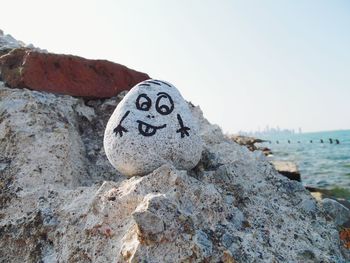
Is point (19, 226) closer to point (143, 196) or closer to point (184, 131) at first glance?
point (143, 196)

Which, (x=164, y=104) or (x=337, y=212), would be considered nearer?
(x=164, y=104)

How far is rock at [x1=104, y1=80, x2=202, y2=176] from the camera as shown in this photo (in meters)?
4.10

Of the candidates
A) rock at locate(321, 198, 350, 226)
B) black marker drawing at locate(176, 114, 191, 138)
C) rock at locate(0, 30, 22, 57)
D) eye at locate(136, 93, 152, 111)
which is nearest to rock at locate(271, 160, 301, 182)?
rock at locate(321, 198, 350, 226)

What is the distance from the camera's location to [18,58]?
6.65m

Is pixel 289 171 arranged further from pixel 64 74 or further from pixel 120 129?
pixel 120 129

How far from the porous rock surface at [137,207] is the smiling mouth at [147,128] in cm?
49

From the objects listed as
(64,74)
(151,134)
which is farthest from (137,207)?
(64,74)

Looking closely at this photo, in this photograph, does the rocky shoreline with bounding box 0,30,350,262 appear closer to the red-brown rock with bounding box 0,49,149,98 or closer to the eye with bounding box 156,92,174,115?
the red-brown rock with bounding box 0,49,149,98

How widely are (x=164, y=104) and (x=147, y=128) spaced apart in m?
0.42

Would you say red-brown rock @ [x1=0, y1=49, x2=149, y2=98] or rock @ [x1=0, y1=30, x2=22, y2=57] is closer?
red-brown rock @ [x1=0, y1=49, x2=149, y2=98]

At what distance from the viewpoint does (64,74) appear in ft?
21.7

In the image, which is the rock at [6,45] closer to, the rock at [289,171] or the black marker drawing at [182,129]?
the black marker drawing at [182,129]

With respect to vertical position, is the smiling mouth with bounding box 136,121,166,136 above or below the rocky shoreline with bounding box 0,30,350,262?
above

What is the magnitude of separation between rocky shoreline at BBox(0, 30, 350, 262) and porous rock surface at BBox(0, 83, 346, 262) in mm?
11
